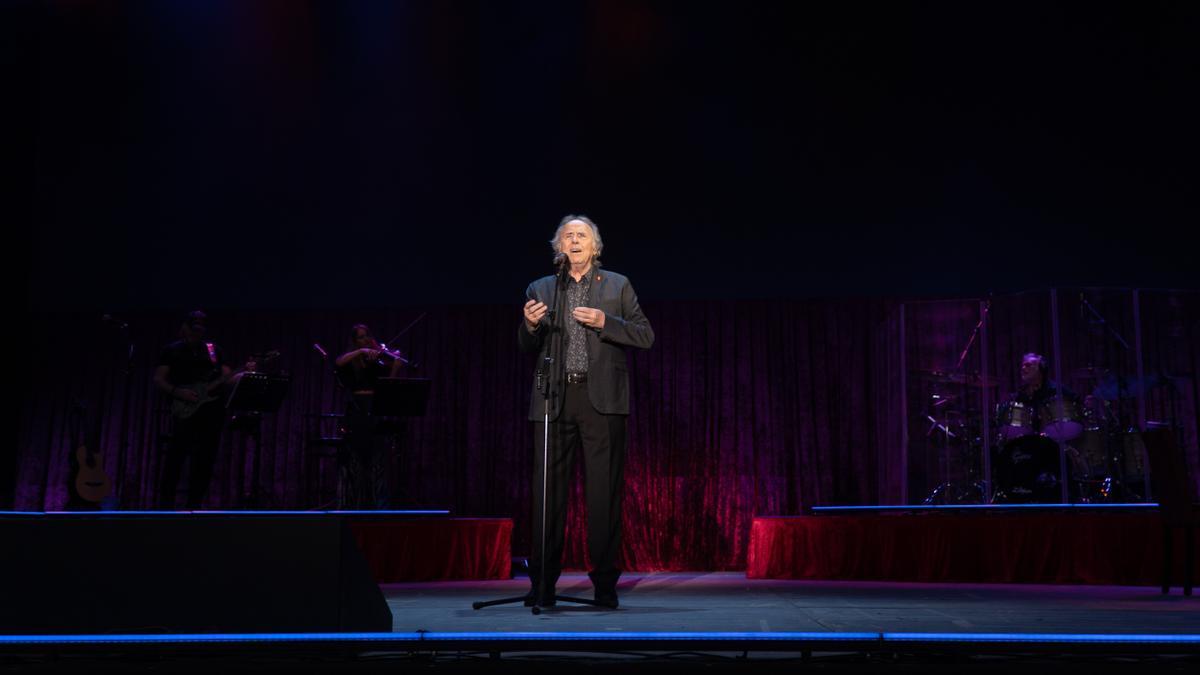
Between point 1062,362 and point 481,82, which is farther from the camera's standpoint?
point 481,82

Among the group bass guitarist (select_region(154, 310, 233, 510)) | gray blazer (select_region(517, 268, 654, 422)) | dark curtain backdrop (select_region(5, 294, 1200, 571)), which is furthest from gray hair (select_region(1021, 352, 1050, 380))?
bass guitarist (select_region(154, 310, 233, 510))

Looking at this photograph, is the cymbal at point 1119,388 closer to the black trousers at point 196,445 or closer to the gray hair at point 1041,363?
the gray hair at point 1041,363

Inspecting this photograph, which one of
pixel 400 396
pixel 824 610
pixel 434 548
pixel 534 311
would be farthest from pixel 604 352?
pixel 400 396

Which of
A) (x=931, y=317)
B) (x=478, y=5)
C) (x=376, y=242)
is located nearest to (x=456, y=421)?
(x=376, y=242)

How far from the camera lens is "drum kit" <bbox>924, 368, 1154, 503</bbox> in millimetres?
6805

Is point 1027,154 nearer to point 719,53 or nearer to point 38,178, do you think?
point 719,53

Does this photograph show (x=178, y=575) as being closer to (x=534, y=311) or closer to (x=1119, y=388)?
(x=534, y=311)

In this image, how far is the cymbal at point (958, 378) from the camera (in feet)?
24.4

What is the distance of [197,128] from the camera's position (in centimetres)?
855

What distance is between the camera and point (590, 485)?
375 centimetres

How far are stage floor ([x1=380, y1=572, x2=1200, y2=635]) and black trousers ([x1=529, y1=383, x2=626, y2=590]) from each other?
0.18 m

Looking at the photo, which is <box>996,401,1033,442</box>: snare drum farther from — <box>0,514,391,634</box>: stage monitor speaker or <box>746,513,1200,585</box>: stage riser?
<box>0,514,391,634</box>: stage monitor speaker

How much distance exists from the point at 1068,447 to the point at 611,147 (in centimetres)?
416

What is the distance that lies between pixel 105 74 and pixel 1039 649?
8.73m
